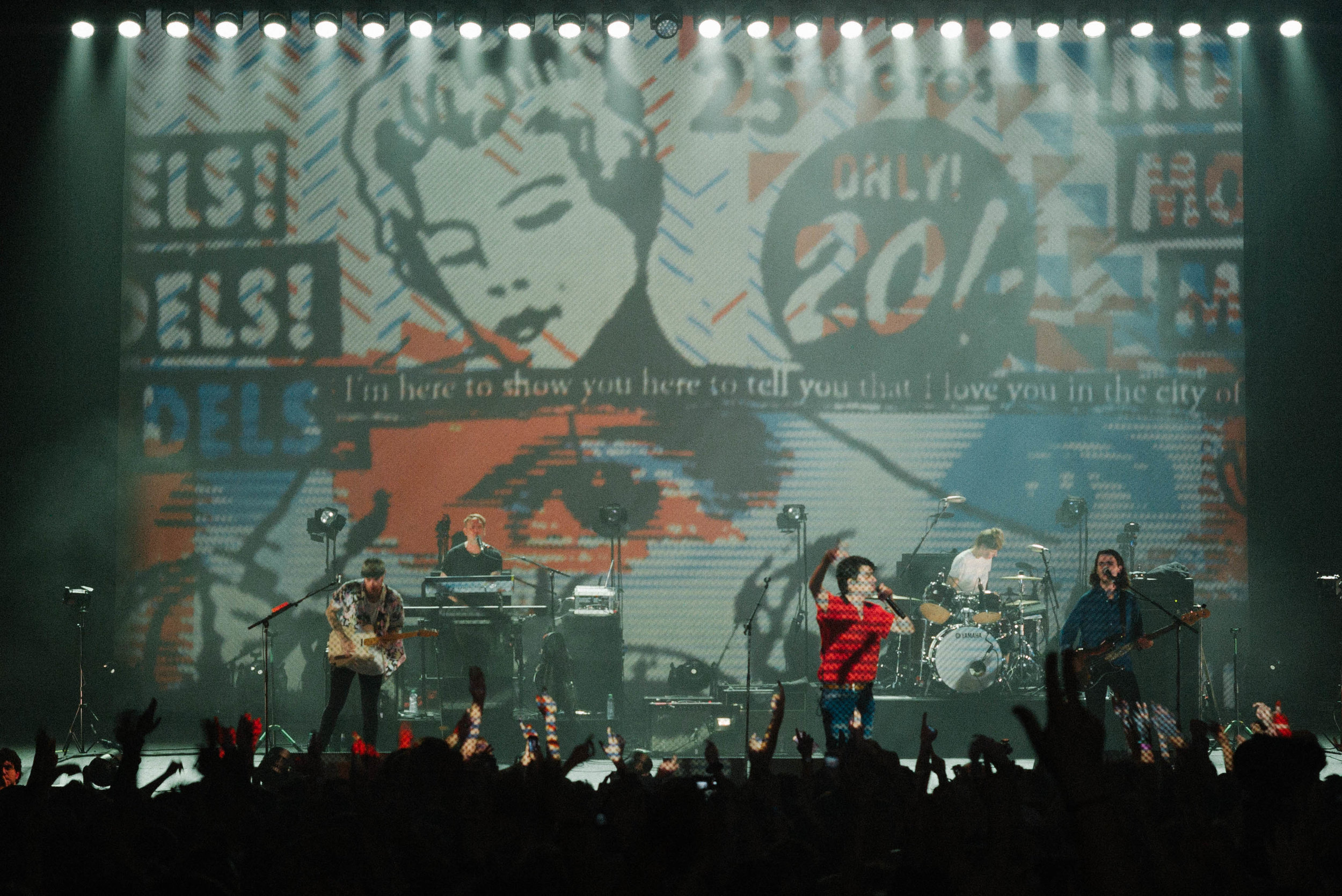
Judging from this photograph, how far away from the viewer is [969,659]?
23.7ft

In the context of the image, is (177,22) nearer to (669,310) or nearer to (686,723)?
(669,310)

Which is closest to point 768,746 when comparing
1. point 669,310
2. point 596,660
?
point 596,660

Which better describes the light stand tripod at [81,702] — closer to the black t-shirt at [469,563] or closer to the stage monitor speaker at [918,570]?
the black t-shirt at [469,563]

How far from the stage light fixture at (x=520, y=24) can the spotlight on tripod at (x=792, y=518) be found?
3706 millimetres

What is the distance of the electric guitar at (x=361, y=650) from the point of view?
253 inches

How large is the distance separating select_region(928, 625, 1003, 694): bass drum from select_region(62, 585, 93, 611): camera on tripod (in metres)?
5.37

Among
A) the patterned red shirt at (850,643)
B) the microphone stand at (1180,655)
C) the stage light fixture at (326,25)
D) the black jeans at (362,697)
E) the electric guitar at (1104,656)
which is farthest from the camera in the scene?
the stage light fixture at (326,25)

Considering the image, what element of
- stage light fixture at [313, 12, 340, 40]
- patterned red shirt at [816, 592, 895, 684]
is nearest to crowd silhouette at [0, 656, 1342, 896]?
patterned red shirt at [816, 592, 895, 684]

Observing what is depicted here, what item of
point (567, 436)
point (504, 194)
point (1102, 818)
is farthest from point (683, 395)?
point (1102, 818)

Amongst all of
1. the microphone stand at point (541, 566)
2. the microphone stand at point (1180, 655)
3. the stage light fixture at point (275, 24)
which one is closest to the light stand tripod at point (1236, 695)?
the microphone stand at point (1180, 655)

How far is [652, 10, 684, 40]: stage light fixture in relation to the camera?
7797mm

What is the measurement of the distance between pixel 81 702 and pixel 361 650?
2.22 meters

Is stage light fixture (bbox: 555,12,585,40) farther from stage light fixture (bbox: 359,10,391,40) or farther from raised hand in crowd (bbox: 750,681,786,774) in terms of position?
raised hand in crowd (bbox: 750,681,786,774)

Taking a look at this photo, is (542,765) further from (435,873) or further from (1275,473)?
(1275,473)
